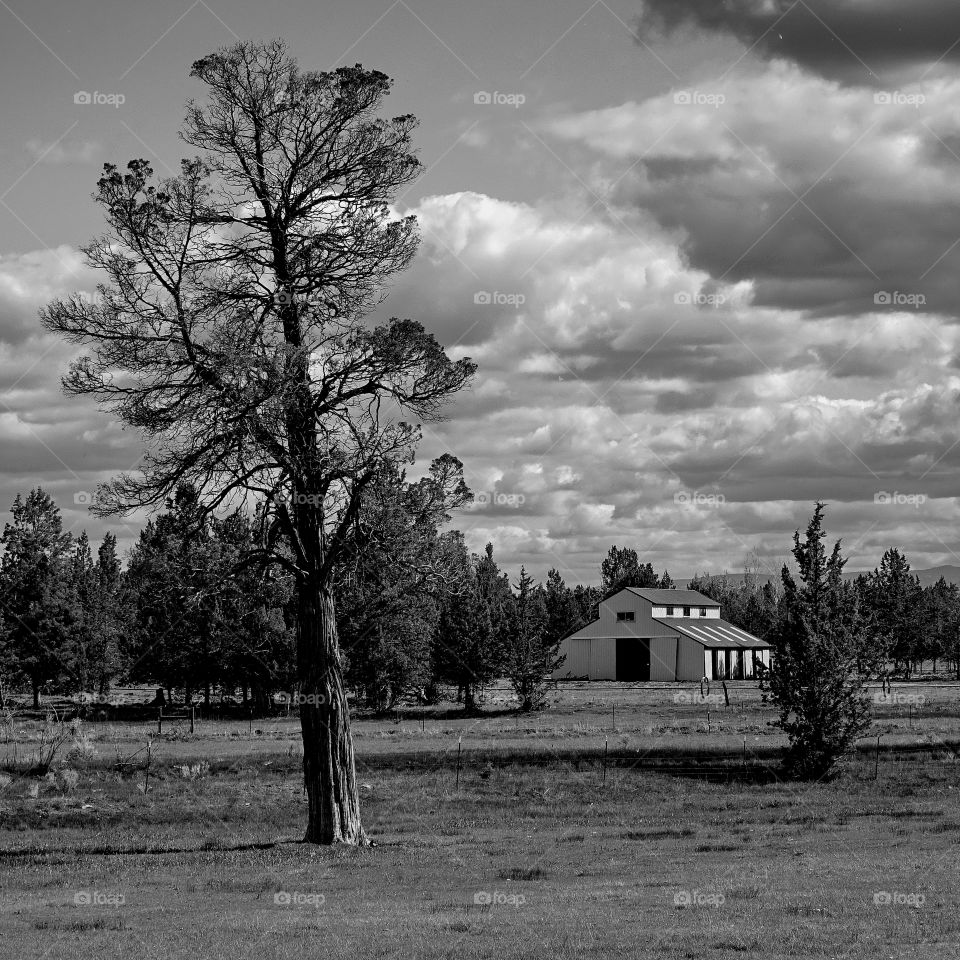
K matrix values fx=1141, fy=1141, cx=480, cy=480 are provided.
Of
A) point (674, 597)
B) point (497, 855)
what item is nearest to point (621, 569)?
point (674, 597)

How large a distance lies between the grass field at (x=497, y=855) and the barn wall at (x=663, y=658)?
51.0 metres

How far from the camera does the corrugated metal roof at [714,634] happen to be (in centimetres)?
10362

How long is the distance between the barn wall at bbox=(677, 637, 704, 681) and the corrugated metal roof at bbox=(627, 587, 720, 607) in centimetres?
764

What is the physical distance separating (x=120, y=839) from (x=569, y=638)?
279ft

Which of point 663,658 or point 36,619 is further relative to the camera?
point 663,658

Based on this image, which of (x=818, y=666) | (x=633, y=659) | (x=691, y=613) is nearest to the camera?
(x=818, y=666)

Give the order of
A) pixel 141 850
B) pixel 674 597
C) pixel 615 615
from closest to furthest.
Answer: pixel 141 850
pixel 615 615
pixel 674 597
